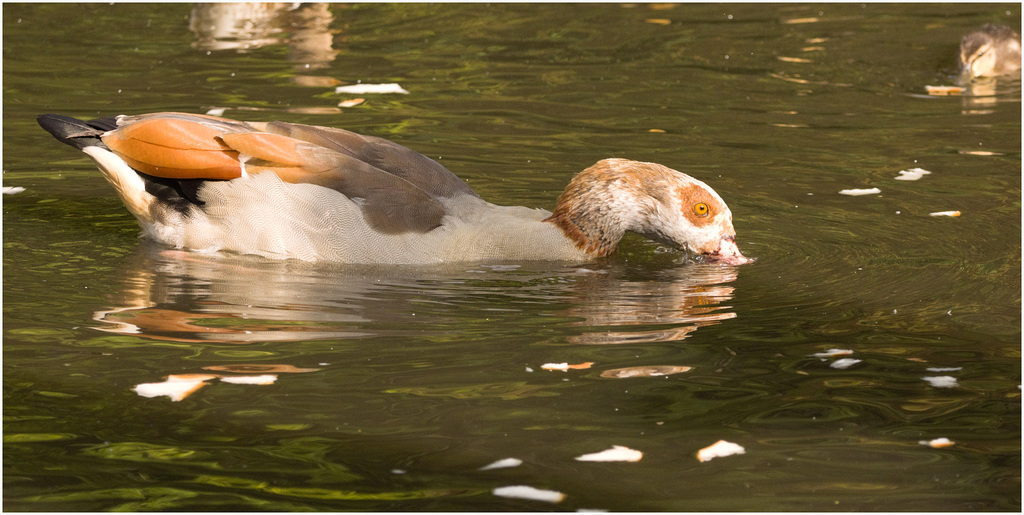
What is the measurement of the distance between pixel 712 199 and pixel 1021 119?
192 inches

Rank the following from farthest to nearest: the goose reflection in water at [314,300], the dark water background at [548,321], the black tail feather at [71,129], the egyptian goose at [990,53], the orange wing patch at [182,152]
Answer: the egyptian goose at [990,53]
the black tail feather at [71,129]
the orange wing patch at [182,152]
the goose reflection in water at [314,300]
the dark water background at [548,321]

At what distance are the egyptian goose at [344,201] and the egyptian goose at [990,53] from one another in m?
6.14

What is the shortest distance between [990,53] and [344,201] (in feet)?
26.2

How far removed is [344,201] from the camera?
7156 mm

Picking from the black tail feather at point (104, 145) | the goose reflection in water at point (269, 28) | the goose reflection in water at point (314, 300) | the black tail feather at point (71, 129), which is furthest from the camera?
the goose reflection in water at point (269, 28)

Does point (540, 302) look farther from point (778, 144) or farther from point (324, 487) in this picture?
point (778, 144)

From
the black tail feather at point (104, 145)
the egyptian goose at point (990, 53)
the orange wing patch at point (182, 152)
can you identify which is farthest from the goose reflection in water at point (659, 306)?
the egyptian goose at point (990, 53)

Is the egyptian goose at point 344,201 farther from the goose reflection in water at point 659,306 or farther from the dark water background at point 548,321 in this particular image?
the goose reflection in water at point 659,306

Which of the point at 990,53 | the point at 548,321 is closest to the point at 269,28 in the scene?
the point at 990,53

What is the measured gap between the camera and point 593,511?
4418mm

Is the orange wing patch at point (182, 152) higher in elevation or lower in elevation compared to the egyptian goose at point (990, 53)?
lower

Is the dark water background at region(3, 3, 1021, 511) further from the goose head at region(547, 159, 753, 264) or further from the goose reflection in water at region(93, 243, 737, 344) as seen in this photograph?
the goose head at region(547, 159, 753, 264)

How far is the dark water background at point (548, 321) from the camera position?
185 inches

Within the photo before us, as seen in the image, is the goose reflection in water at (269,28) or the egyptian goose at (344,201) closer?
the egyptian goose at (344,201)
